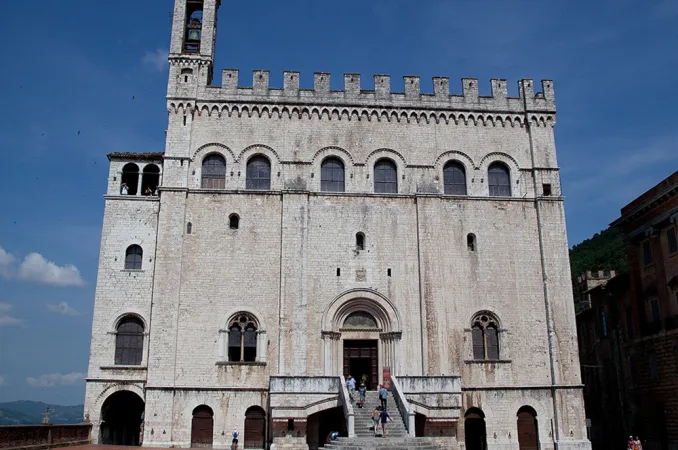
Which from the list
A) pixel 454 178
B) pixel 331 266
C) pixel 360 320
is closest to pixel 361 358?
pixel 360 320

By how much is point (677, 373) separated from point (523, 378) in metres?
7.56

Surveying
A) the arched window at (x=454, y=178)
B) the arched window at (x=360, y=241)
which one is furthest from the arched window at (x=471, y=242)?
the arched window at (x=360, y=241)

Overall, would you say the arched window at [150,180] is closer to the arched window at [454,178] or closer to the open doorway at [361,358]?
the open doorway at [361,358]

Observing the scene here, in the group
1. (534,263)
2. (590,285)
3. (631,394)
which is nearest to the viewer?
(534,263)

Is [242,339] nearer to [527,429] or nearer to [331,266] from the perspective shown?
[331,266]

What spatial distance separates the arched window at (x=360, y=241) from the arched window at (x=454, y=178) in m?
4.96

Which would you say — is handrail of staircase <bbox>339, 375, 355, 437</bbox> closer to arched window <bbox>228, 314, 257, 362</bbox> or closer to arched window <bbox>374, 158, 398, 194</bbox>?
arched window <bbox>228, 314, 257, 362</bbox>

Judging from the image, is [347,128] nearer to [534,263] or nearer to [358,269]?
[358,269]

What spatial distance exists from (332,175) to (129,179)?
1034 centimetres

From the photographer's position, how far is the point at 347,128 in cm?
3159

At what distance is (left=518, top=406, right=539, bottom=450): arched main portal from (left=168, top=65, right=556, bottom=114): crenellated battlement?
48.7 feet

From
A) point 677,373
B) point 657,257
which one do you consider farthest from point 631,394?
point 657,257

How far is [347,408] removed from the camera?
76.7ft

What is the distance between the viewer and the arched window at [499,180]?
1250 inches
